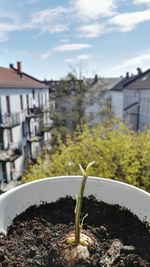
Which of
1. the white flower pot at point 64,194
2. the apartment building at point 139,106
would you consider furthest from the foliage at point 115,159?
the apartment building at point 139,106

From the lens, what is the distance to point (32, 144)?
43.2 ft

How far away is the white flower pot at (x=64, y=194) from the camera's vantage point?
68 cm

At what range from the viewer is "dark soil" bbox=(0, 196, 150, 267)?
525 millimetres

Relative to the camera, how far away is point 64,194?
2.64 feet

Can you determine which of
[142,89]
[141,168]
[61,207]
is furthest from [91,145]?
[142,89]

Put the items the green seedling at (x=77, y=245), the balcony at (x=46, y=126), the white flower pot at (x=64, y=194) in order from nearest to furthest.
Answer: the green seedling at (x=77, y=245), the white flower pot at (x=64, y=194), the balcony at (x=46, y=126)

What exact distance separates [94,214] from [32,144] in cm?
1269

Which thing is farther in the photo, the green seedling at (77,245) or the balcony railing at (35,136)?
the balcony railing at (35,136)

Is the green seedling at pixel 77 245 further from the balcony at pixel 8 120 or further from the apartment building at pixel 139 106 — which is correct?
the apartment building at pixel 139 106

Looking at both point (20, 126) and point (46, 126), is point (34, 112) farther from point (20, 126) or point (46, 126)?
point (20, 126)

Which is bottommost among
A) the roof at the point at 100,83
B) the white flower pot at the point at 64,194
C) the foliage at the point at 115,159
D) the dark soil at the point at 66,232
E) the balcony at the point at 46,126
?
the balcony at the point at 46,126

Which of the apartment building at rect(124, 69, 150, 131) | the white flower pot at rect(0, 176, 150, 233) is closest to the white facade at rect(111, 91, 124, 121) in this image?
the apartment building at rect(124, 69, 150, 131)

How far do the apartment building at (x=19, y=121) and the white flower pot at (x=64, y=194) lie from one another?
8.75 metres

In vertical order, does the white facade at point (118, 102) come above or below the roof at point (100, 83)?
below
